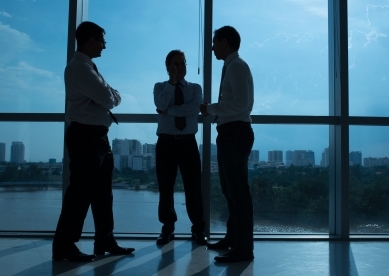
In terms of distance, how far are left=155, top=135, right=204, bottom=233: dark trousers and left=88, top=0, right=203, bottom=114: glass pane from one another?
28.5 inches

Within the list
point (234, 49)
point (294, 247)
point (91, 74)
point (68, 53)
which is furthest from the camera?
point (68, 53)

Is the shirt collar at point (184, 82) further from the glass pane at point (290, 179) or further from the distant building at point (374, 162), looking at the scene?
the distant building at point (374, 162)

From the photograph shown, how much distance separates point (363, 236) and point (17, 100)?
3.30 meters

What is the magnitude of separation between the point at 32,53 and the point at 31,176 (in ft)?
3.67

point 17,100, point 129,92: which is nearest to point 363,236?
point 129,92

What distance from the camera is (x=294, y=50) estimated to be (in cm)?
428

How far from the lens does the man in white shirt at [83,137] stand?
2.95m

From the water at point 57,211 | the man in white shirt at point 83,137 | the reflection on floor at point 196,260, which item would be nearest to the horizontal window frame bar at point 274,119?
the water at point 57,211

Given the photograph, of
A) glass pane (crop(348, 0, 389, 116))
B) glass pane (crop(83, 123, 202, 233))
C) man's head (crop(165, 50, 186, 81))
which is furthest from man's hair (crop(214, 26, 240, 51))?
glass pane (crop(348, 0, 389, 116))

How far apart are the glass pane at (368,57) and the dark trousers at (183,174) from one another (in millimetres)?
1579

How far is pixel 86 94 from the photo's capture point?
2943mm

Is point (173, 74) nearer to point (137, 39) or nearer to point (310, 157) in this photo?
point (137, 39)

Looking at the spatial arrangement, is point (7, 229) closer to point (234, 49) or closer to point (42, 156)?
point (42, 156)

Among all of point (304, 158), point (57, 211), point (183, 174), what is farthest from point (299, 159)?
point (57, 211)
